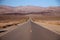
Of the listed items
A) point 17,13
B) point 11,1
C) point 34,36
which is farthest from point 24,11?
point 34,36

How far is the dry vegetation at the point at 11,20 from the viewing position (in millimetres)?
1528

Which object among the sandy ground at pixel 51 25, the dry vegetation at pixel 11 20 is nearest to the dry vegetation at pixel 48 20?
the sandy ground at pixel 51 25

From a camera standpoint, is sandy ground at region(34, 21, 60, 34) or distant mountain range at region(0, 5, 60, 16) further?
distant mountain range at region(0, 5, 60, 16)

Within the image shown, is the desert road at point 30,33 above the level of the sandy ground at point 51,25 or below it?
below

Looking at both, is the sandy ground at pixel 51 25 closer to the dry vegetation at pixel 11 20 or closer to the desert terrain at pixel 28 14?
the desert terrain at pixel 28 14

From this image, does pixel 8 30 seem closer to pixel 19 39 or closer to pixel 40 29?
pixel 19 39

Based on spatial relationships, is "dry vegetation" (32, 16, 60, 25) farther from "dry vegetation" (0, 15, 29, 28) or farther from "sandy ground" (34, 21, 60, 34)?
"dry vegetation" (0, 15, 29, 28)

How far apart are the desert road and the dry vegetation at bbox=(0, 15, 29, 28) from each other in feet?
0.21

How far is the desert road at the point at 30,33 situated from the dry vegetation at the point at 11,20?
0.06 meters

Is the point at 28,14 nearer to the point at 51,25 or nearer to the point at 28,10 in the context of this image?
the point at 28,10

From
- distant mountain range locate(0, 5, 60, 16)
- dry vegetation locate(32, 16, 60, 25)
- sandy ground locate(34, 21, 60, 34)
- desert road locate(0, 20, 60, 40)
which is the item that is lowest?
desert road locate(0, 20, 60, 40)

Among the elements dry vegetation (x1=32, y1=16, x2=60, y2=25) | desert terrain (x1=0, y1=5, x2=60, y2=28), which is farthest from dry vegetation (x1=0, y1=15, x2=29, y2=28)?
dry vegetation (x1=32, y1=16, x2=60, y2=25)

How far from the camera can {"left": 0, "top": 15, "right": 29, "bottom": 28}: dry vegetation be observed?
5.01 feet

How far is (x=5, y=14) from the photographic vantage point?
1.61 meters
